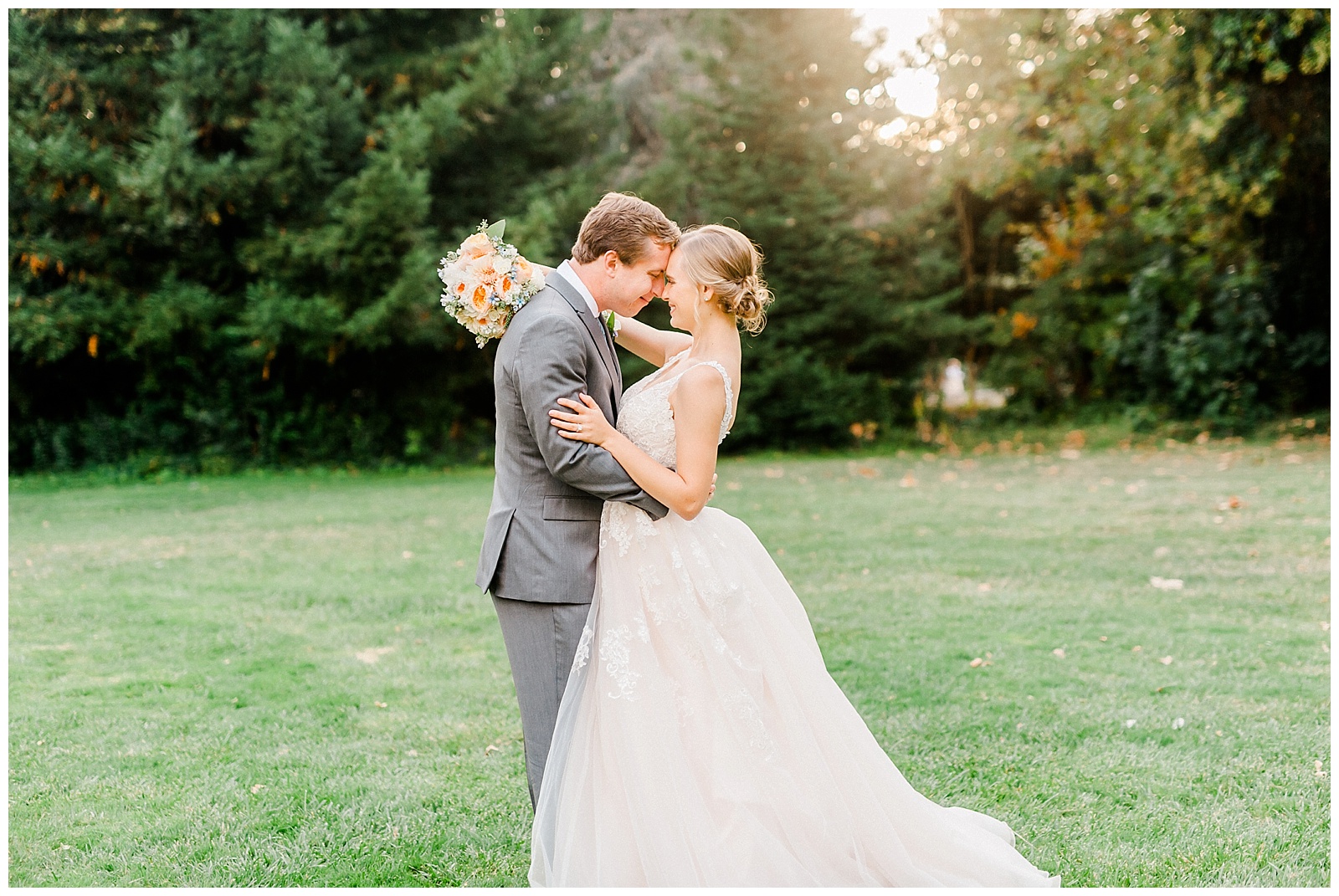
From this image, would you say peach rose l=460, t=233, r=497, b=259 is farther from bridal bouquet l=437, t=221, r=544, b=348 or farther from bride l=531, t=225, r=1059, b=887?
bride l=531, t=225, r=1059, b=887

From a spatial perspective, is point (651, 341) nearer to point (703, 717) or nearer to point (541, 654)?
point (541, 654)

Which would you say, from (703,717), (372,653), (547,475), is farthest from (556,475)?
(372,653)

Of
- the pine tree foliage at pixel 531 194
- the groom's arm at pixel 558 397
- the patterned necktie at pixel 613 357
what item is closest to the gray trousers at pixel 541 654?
the groom's arm at pixel 558 397

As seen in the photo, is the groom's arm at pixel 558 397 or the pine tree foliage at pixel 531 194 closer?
the groom's arm at pixel 558 397

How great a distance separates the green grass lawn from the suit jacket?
43.2 inches

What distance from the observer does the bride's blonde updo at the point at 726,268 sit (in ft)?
9.96

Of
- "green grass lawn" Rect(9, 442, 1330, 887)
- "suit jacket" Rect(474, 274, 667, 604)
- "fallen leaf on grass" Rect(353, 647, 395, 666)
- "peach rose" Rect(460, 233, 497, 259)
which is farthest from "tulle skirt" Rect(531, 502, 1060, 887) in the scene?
"fallen leaf on grass" Rect(353, 647, 395, 666)

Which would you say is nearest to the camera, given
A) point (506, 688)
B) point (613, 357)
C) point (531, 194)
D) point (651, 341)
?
point (613, 357)

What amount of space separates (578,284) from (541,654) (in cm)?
111

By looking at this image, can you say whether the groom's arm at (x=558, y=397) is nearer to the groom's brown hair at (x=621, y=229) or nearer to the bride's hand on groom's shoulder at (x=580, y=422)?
the bride's hand on groom's shoulder at (x=580, y=422)

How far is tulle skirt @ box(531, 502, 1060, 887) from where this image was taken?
291 centimetres

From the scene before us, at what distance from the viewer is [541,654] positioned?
3064 mm

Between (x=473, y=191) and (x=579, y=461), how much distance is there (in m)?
13.8

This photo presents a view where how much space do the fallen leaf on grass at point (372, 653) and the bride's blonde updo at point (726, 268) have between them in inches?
136
